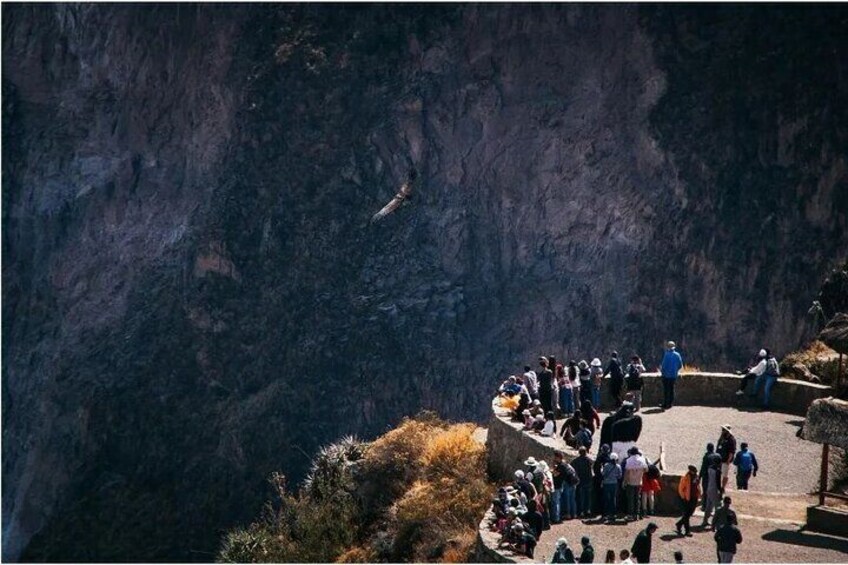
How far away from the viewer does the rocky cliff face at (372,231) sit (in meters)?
60.4

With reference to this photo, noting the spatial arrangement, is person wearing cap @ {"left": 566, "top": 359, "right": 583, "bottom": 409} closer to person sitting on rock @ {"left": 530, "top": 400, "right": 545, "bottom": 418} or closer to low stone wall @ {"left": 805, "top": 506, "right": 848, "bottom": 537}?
person sitting on rock @ {"left": 530, "top": 400, "right": 545, "bottom": 418}

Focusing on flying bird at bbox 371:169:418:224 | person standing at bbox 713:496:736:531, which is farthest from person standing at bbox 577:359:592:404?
flying bird at bbox 371:169:418:224

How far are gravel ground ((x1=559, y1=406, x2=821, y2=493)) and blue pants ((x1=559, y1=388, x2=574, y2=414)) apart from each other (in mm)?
1340

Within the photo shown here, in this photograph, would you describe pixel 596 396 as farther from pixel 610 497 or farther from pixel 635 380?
pixel 610 497

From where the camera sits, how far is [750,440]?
1065 inches

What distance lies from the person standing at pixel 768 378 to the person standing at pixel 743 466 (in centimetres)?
535

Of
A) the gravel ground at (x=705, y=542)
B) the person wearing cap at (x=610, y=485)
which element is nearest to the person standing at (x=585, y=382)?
the person wearing cap at (x=610, y=485)

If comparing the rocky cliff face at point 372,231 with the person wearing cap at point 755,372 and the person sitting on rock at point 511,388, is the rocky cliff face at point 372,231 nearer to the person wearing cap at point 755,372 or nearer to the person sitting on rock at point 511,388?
the person wearing cap at point 755,372

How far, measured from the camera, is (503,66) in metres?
67.4

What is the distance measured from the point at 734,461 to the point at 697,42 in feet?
138

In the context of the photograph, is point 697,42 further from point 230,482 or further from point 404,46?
point 230,482

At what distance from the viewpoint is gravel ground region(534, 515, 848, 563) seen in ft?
68.1

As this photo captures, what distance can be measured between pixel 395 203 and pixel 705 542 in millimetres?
45857

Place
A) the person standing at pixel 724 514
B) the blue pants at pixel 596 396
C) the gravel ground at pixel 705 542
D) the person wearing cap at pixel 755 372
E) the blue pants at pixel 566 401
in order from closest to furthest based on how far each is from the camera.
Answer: the person standing at pixel 724 514 → the gravel ground at pixel 705 542 → the blue pants at pixel 566 401 → the blue pants at pixel 596 396 → the person wearing cap at pixel 755 372
